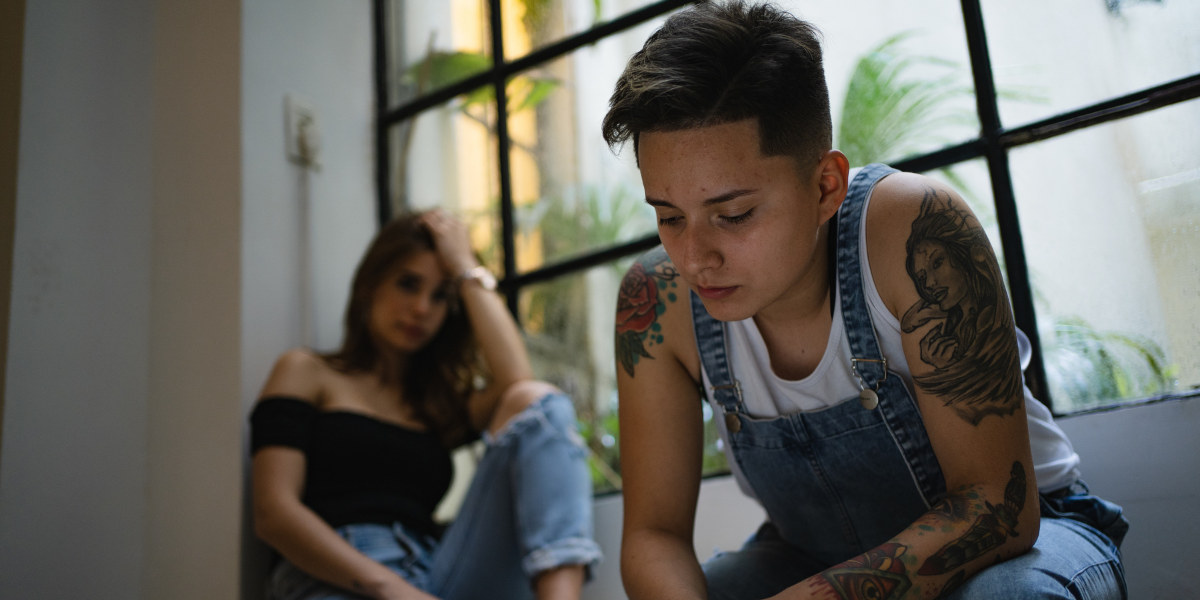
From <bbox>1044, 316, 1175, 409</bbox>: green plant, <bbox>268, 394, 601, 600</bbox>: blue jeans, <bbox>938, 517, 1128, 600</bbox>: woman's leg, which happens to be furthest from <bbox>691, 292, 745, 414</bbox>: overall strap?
<bbox>1044, 316, 1175, 409</bbox>: green plant

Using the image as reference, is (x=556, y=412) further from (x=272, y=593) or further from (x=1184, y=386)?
(x=1184, y=386)

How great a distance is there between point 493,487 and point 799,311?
0.73m

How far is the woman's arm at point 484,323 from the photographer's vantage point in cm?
165

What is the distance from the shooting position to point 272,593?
1.43 metres

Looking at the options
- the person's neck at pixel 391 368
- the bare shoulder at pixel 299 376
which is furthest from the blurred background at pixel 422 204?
the person's neck at pixel 391 368

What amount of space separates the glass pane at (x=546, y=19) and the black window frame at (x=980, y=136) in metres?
0.02

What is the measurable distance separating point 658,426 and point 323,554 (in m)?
0.66

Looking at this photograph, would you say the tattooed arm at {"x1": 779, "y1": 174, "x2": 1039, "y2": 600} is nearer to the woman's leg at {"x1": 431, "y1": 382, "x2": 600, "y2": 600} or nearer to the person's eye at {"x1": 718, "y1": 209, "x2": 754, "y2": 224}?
the person's eye at {"x1": 718, "y1": 209, "x2": 754, "y2": 224}

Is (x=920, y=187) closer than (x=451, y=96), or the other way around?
(x=920, y=187)

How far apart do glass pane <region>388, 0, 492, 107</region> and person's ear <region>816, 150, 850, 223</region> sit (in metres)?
1.27

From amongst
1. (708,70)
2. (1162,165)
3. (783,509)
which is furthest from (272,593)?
(1162,165)

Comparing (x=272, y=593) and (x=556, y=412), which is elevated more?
(x=556, y=412)

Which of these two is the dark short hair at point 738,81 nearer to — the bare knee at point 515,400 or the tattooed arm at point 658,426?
the tattooed arm at point 658,426

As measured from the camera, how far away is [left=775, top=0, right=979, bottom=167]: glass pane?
1.42 m
